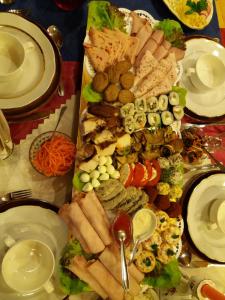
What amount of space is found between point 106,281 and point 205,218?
542mm

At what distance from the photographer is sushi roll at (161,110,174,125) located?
1707 mm

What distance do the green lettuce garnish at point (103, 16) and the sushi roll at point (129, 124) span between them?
464mm

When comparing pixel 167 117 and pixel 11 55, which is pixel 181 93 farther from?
pixel 11 55

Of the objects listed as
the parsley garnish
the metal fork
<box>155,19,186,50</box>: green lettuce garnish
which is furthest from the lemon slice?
the metal fork

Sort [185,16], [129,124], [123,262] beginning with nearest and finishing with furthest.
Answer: [123,262] → [129,124] → [185,16]

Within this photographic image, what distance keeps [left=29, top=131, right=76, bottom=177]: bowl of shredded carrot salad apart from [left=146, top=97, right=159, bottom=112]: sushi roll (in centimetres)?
38

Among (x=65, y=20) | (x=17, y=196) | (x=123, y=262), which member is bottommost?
(x=123, y=262)

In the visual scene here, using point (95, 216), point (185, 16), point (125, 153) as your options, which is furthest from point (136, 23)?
point (95, 216)

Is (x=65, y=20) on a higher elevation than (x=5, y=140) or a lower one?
higher

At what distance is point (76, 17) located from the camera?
1907 mm

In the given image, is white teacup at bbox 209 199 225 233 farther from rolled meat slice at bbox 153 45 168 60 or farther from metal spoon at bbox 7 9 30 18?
metal spoon at bbox 7 9 30 18

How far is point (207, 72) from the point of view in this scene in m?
1.84

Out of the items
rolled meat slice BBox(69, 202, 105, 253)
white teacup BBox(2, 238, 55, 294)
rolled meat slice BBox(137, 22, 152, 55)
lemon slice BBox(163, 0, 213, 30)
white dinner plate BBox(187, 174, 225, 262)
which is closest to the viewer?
white teacup BBox(2, 238, 55, 294)

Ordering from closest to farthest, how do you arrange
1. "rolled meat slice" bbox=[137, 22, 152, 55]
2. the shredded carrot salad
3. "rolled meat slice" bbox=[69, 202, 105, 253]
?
"rolled meat slice" bbox=[69, 202, 105, 253] → the shredded carrot salad → "rolled meat slice" bbox=[137, 22, 152, 55]
